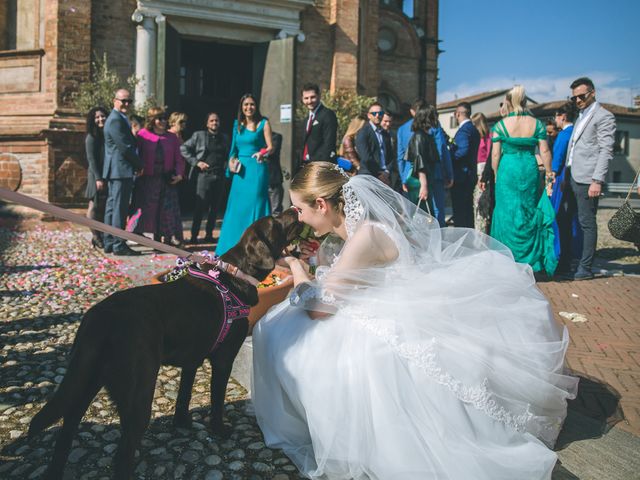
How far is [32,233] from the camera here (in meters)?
9.07

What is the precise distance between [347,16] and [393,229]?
37.5 ft

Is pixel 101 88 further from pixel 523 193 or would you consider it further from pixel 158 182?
pixel 523 193

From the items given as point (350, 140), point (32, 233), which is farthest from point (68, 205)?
point (350, 140)

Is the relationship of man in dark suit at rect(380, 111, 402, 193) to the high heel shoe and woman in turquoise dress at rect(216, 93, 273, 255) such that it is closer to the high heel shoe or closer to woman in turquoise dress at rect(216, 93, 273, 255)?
woman in turquoise dress at rect(216, 93, 273, 255)

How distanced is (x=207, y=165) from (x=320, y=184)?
19.4 feet

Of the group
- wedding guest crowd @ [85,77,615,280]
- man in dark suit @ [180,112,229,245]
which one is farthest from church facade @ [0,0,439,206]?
wedding guest crowd @ [85,77,615,280]

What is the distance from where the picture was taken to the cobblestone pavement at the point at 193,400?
2.43 m

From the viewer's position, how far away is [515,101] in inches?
239

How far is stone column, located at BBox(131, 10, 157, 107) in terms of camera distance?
36.7ft

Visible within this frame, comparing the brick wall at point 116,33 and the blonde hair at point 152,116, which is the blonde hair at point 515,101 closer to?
the blonde hair at point 152,116

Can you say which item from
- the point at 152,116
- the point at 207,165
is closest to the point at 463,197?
the point at 207,165

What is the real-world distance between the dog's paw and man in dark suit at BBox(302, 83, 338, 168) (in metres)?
4.81

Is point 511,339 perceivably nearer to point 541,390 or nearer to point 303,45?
point 541,390

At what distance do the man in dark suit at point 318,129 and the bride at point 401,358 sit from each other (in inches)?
169
